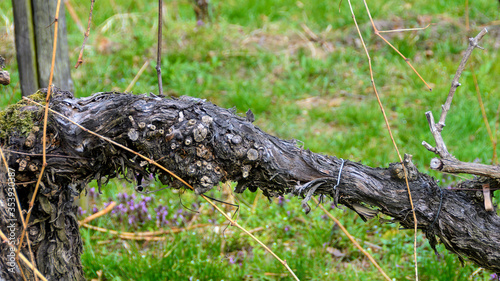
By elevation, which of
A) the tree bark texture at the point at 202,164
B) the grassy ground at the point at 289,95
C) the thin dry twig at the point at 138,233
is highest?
the tree bark texture at the point at 202,164

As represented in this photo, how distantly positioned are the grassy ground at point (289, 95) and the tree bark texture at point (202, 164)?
1.40 ft

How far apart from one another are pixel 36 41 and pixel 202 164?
173 cm

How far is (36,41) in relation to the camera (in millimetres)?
2707

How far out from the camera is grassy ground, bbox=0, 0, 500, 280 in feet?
9.30

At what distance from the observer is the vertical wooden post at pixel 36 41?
2650 mm

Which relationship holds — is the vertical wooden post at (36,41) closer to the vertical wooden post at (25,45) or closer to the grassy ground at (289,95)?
the vertical wooden post at (25,45)

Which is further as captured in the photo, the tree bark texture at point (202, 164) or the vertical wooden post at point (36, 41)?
the vertical wooden post at point (36, 41)

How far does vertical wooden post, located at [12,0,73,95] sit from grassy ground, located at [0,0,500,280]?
1.52 ft

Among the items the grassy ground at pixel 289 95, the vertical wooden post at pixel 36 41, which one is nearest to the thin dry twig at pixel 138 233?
the grassy ground at pixel 289 95

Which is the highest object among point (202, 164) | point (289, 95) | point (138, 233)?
point (202, 164)

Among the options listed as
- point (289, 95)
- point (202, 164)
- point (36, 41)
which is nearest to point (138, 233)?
point (36, 41)

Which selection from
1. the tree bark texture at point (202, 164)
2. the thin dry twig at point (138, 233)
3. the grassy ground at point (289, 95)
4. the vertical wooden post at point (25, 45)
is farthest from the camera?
the thin dry twig at point (138, 233)

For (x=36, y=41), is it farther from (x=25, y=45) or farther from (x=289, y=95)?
(x=289, y=95)

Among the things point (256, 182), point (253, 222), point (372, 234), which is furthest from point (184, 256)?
point (372, 234)
